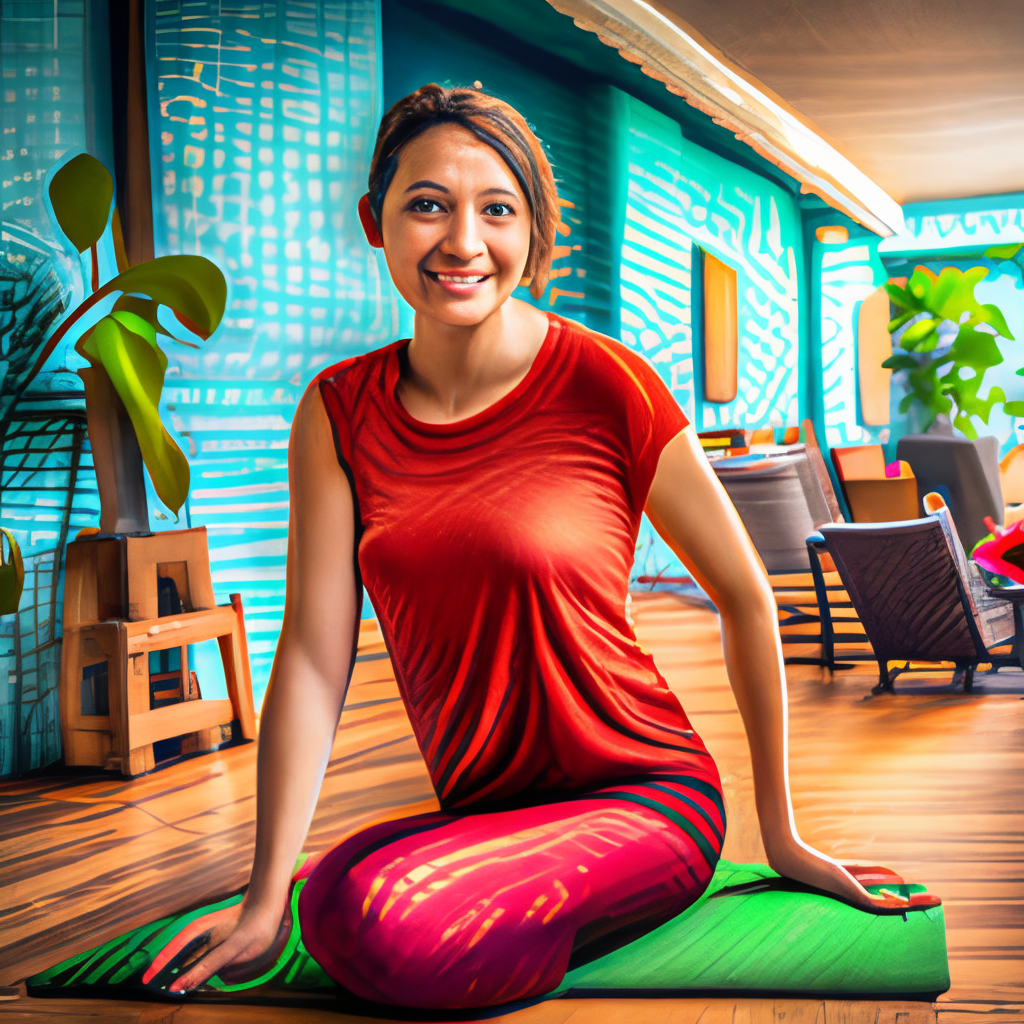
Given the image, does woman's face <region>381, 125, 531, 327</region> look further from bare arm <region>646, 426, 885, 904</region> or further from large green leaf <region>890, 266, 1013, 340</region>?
large green leaf <region>890, 266, 1013, 340</region>

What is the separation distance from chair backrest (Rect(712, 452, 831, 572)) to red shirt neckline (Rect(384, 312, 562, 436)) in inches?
123

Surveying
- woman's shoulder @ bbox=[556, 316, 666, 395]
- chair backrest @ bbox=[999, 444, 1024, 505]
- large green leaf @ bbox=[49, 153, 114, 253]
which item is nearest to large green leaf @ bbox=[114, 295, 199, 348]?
large green leaf @ bbox=[49, 153, 114, 253]

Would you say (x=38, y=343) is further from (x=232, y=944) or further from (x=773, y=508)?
(x=773, y=508)

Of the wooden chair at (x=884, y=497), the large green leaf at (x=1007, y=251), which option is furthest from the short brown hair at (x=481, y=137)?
the large green leaf at (x=1007, y=251)

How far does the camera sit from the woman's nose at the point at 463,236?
1.46m

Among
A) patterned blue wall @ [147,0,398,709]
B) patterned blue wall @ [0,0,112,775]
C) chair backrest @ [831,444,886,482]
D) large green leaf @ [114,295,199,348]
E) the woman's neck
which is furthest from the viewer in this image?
chair backrest @ [831,444,886,482]

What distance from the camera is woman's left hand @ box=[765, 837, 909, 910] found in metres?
1.54

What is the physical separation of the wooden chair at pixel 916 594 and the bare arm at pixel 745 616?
2029 millimetres

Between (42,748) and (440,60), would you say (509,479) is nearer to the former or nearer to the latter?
(42,748)

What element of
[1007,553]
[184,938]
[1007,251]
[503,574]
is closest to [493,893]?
[503,574]

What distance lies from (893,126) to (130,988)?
579 cm

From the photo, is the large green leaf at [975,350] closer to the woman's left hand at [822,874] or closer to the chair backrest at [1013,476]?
the chair backrest at [1013,476]

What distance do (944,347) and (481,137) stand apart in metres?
6.26

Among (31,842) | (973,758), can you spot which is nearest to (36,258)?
(31,842)
